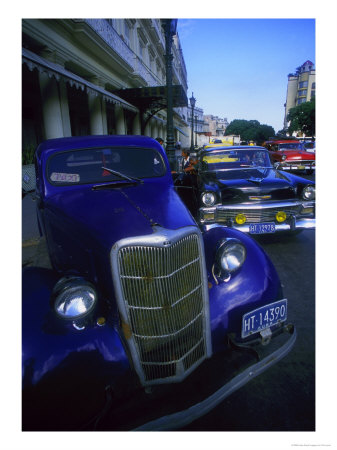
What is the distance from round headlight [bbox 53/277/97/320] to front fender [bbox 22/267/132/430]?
8cm

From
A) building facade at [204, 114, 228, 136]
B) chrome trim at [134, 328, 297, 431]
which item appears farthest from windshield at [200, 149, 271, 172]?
building facade at [204, 114, 228, 136]

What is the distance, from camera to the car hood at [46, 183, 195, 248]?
67.2 inches

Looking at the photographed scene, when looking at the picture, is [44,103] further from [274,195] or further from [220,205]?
[274,195]

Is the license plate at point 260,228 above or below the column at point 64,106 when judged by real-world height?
below

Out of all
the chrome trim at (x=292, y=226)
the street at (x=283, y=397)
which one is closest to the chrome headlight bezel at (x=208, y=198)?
the chrome trim at (x=292, y=226)

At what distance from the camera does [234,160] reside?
579 cm

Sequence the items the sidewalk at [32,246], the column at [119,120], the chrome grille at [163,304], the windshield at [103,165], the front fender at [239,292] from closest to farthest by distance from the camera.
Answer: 1. the chrome grille at [163,304]
2. the front fender at [239,292]
3. the windshield at [103,165]
4. the sidewalk at [32,246]
5. the column at [119,120]

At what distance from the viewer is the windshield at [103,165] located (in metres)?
2.58

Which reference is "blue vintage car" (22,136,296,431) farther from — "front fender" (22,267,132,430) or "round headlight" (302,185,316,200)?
"round headlight" (302,185,316,200)

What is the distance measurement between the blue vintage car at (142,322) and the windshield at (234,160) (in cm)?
364

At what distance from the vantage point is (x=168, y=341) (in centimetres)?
162

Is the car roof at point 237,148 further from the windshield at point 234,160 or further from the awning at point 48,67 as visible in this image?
the awning at point 48,67

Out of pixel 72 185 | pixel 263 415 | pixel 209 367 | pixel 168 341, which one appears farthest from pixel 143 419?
pixel 72 185

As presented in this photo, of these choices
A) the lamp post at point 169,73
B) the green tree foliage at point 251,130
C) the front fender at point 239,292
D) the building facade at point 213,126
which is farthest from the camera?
the building facade at point 213,126
